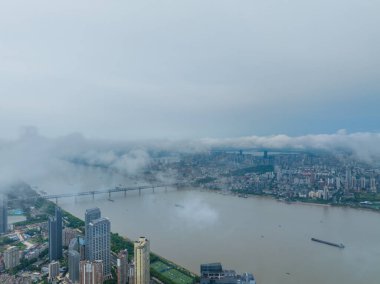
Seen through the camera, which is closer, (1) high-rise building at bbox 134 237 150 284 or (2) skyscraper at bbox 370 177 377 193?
(1) high-rise building at bbox 134 237 150 284

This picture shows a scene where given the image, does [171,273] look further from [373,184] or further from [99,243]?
[373,184]

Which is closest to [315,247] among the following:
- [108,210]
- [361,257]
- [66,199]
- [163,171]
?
[361,257]

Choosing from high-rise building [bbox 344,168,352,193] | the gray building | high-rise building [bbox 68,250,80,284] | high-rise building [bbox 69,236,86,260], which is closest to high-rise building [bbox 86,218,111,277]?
high-rise building [bbox 69,236,86,260]

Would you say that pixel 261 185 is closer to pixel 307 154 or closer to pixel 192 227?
pixel 307 154

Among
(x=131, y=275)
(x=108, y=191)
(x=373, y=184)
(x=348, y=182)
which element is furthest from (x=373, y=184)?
(x=131, y=275)

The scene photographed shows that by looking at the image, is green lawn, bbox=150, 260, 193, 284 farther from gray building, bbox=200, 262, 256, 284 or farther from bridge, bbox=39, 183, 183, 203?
bridge, bbox=39, 183, 183, 203

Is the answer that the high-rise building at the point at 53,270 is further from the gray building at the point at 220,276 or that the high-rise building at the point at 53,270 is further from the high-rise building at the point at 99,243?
the gray building at the point at 220,276
